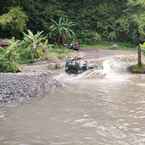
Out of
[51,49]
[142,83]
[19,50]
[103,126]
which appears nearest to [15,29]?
[51,49]

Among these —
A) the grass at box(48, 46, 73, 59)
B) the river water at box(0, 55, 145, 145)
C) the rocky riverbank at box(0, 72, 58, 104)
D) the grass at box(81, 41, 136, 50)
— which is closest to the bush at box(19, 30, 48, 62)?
the grass at box(48, 46, 73, 59)

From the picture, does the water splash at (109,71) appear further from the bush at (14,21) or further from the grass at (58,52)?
the bush at (14,21)

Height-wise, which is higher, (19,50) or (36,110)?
(19,50)

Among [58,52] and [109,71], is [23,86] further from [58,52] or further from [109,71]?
[58,52]

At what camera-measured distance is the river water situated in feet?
43.0

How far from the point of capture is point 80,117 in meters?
15.9

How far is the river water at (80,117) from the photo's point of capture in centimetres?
1312

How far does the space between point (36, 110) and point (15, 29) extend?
19305 millimetres

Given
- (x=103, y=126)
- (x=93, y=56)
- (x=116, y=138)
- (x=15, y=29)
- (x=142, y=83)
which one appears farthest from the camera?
(x=15, y=29)

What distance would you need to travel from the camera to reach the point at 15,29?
35.3 meters

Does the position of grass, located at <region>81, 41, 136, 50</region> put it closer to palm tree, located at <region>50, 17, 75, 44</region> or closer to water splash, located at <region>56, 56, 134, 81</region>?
palm tree, located at <region>50, 17, 75, 44</region>

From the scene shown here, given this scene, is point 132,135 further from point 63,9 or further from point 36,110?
point 63,9

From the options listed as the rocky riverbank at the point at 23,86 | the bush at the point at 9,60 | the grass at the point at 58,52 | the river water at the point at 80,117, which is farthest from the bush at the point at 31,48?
the river water at the point at 80,117

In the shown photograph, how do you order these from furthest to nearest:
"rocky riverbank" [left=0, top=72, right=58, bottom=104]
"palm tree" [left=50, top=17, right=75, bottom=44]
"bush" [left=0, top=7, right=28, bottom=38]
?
1. "palm tree" [left=50, top=17, right=75, bottom=44]
2. "bush" [left=0, top=7, right=28, bottom=38]
3. "rocky riverbank" [left=0, top=72, right=58, bottom=104]
